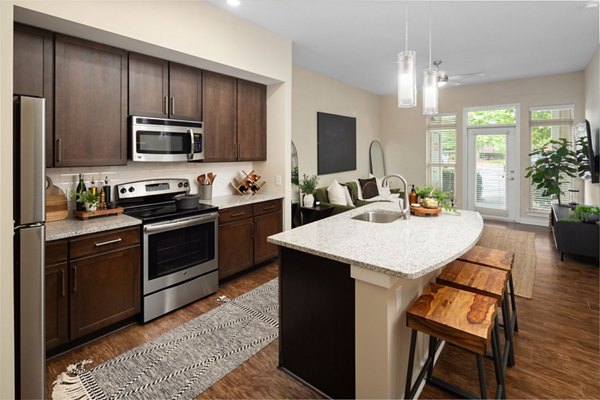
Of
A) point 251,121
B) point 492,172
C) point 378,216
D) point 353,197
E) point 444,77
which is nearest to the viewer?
point 378,216

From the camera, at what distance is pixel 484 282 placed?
2080 mm

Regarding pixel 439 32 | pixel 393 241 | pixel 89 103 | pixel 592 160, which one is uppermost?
pixel 439 32

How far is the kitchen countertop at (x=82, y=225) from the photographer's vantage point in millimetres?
2264

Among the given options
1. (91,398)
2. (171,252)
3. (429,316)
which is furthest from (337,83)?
(91,398)

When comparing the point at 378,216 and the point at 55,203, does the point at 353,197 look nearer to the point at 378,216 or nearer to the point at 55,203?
the point at 378,216

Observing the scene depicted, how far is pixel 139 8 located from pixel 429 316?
10.1 ft

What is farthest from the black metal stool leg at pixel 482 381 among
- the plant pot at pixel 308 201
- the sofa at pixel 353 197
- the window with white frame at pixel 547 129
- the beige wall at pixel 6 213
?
the window with white frame at pixel 547 129

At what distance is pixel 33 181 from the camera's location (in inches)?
65.0

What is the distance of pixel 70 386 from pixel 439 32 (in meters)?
4.82

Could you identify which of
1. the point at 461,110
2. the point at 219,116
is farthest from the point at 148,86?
the point at 461,110

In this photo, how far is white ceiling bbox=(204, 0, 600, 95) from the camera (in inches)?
130

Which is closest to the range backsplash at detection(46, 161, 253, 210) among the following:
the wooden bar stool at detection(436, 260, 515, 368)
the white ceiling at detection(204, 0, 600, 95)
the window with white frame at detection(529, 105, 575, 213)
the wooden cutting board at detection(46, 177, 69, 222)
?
the wooden cutting board at detection(46, 177, 69, 222)

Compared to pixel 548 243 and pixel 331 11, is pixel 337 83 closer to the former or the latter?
pixel 331 11

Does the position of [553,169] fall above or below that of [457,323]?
above
